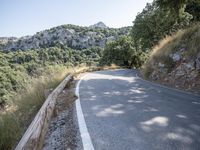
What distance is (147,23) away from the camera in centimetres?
3133

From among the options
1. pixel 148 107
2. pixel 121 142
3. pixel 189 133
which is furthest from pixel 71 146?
pixel 148 107

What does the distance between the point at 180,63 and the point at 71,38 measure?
431 feet

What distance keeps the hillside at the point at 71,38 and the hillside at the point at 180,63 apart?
119350 millimetres

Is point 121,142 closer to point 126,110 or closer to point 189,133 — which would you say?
point 189,133

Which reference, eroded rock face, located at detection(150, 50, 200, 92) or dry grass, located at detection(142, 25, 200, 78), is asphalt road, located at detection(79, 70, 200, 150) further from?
dry grass, located at detection(142, 25, 200, 78)

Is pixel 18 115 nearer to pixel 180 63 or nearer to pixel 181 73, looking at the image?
pixel 181 73

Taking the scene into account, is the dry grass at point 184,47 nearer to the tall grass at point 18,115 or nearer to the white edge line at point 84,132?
the tall grass at point 18,115

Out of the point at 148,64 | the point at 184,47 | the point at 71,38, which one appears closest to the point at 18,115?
the point at 184,47

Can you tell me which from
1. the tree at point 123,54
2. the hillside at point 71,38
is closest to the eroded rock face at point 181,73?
the tree at point 123,54

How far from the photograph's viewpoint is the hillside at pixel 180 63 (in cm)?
1074

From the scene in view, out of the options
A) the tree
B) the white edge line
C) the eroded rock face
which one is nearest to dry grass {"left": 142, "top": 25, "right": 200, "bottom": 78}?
the eroded rock face

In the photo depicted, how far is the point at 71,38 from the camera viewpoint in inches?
5536

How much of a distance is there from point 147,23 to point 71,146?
2882 centimetres

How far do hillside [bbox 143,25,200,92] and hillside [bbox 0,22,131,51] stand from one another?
119350 mm
